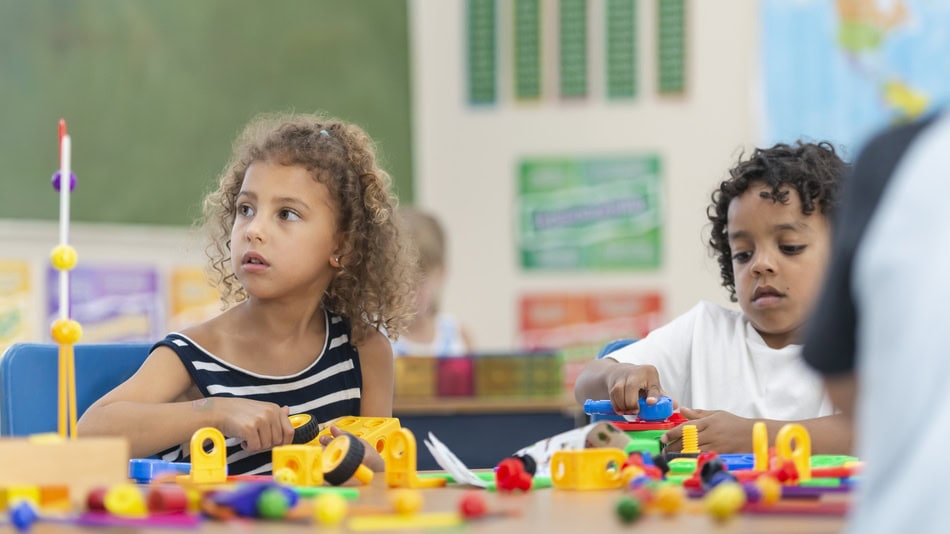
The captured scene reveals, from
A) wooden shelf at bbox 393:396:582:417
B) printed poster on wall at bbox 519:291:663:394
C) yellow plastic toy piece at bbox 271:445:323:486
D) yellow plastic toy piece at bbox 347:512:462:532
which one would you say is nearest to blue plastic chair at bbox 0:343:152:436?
yellow plastic toy piece at bbox 271:445:323:486

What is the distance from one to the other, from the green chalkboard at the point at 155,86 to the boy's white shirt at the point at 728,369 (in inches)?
71.3

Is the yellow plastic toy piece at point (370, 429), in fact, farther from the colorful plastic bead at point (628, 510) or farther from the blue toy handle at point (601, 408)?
the colorful plastic bead at point (628, 510)

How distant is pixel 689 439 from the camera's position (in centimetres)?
151

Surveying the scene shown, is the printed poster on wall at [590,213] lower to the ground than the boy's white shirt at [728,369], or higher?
higher

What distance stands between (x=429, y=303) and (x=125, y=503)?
3396mm

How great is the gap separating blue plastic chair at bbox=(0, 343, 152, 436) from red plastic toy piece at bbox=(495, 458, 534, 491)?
33.1 inches

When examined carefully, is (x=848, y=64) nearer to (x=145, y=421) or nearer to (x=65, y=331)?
(x=145, y=421)

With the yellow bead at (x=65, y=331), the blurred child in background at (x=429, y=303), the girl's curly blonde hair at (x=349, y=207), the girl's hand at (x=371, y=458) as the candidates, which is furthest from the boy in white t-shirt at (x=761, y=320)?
the blurred child in background at (x=429, y=303)

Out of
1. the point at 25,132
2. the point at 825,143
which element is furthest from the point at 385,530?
the point at 25,132

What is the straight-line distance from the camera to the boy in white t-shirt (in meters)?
1.98

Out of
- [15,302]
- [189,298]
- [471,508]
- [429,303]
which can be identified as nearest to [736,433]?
[471,508]

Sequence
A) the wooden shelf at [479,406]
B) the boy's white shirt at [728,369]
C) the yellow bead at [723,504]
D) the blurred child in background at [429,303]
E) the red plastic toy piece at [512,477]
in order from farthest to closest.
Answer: the blurred child in background at [429,303] → the wooden shelf at [479,406] → the boy's white shirt at [728,369] → the red plastic toy piece at [512,477] → the yellow bead at [723,504]

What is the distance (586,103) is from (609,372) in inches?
130

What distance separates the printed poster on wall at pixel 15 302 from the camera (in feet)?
10.0
